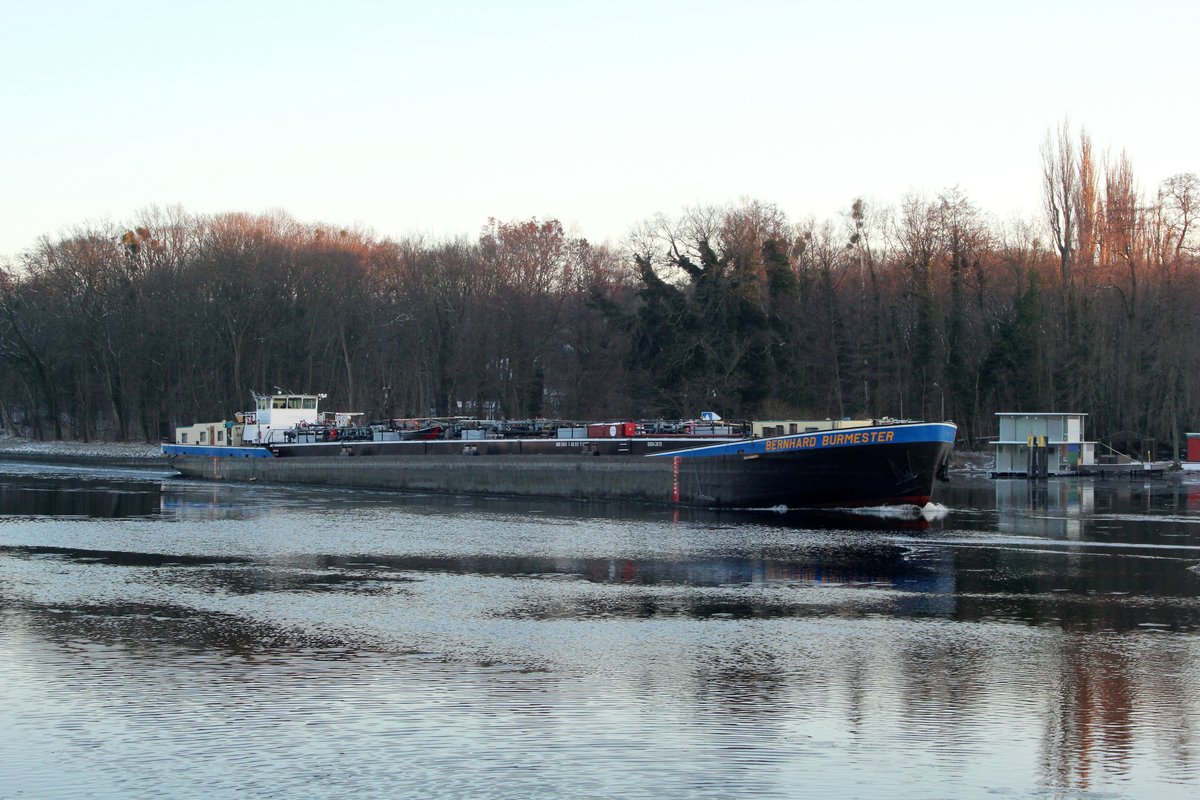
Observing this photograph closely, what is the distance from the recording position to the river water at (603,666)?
12.8 m

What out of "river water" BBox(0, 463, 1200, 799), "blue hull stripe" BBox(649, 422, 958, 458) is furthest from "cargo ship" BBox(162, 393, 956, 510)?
"river water" BBox(0, 463, 1200, 799)

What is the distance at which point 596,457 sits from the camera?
49969 mm

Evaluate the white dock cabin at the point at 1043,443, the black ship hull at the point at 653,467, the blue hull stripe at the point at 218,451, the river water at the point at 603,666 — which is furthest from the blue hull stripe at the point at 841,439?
the blue hull stripe at the point at 218,451

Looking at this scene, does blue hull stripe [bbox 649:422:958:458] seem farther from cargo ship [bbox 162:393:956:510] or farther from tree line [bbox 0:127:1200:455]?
tree line [bbox 0:127:1200:455]

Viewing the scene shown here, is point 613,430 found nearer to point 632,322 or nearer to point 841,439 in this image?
point 841,439

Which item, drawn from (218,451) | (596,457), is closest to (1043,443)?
(596,457)

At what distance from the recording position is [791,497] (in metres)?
43.3

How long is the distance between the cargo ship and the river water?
6.23 m

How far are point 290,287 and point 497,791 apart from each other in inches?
3297

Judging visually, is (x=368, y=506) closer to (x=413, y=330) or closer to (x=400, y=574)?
(x=400, y=574)

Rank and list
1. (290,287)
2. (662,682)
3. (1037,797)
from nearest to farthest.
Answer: (1037,797) < (662,682) < (290,287)

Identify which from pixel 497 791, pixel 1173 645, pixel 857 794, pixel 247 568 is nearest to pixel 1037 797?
pixel 857 794

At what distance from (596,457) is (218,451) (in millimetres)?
28594

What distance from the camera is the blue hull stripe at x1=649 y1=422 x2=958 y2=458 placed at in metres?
40.6
